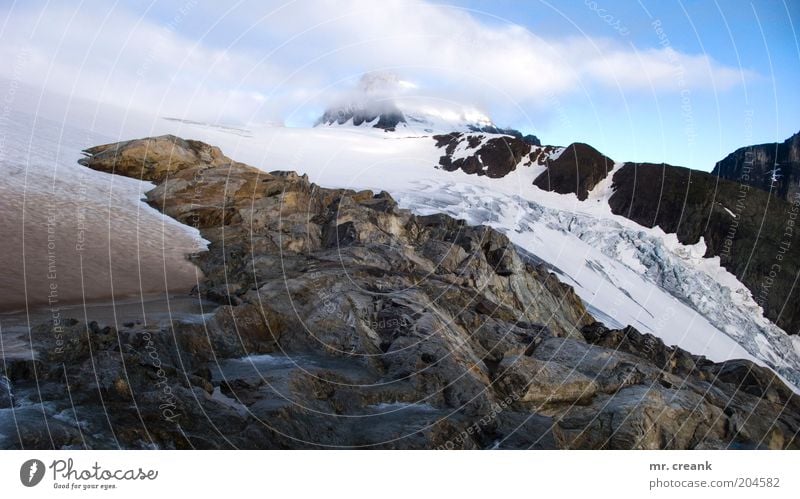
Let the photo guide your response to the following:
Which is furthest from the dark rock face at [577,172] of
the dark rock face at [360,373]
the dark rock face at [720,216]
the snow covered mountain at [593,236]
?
the dark rock face at [360,373]

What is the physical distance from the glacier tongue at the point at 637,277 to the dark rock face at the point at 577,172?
32.4 feet

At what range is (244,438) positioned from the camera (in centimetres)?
645

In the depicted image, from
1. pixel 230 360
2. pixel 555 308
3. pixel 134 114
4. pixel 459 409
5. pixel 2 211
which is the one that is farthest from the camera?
pixel 134 114

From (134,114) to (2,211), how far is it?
21611 mm

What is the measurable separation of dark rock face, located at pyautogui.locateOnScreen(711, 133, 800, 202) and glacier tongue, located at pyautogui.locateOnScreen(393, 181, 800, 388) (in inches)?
265

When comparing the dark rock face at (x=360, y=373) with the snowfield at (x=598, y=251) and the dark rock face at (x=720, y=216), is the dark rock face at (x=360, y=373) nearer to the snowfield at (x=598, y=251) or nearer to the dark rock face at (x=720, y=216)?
the snowfield at (x=598, y=251)

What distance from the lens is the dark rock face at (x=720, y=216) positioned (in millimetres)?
37562
